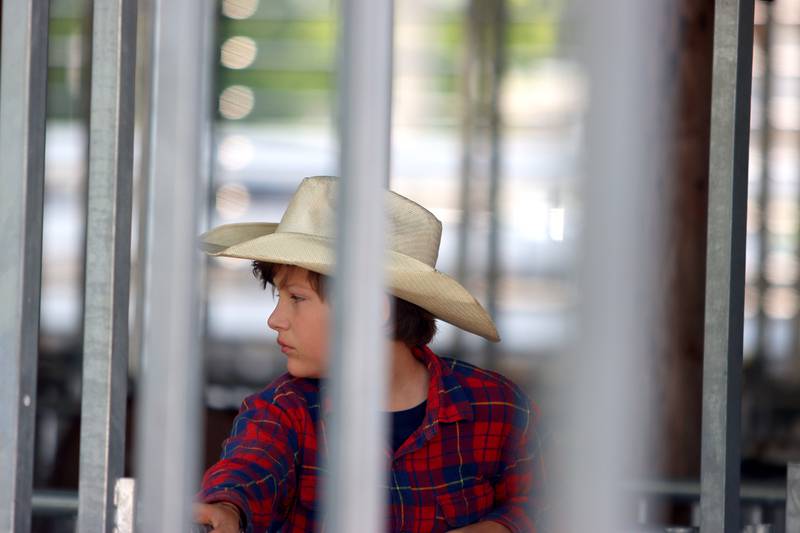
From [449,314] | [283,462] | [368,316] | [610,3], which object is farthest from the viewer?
[449,314]

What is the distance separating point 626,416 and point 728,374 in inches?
26.9

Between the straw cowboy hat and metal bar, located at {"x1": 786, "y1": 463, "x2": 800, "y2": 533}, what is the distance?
584 millimetres

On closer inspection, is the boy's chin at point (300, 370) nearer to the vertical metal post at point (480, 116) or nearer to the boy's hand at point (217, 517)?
the boy's hand at point (217, 517)

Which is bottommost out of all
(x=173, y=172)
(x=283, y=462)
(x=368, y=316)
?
(x=283, y=462)

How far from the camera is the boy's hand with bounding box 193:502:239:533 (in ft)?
4.91

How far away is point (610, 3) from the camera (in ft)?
2.25

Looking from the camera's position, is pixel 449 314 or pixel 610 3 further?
pixel 449 314

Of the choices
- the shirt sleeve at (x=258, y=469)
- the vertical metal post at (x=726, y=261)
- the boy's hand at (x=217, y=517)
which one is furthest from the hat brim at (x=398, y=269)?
the vertical metal post at (x=726, y=261)

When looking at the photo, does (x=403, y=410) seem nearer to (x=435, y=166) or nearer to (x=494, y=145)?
(x=494, y=145)

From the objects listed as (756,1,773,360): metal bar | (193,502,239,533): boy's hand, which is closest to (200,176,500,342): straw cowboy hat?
(193,502,239,533): boy's hand

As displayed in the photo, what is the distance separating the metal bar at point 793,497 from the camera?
1.45 metres

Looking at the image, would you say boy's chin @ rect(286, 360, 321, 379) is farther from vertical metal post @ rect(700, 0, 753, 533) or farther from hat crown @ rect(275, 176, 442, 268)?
vertical metal post @ rect(700, 0, 753, 533)

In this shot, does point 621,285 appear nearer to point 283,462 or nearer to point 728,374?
point 728,374

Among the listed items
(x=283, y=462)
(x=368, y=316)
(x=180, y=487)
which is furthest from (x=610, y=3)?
(x=283, y=462)
